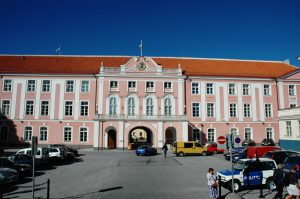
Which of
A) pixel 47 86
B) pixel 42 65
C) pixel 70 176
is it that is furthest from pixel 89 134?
pixel 70 176

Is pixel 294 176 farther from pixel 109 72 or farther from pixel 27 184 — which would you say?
pixel 109 72

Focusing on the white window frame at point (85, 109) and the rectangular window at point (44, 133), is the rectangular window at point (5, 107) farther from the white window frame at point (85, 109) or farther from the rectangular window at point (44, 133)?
the white window frame at point (85, 109)

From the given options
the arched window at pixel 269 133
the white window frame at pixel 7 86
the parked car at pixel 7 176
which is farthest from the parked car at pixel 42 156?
the arched window at pixel 269 133

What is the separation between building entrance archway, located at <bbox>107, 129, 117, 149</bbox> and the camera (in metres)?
40.7

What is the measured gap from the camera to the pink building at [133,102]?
4050cm

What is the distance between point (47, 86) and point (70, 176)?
27.6m

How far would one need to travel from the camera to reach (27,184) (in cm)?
1544

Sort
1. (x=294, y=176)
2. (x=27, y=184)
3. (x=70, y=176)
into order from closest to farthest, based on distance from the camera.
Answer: (x=294, y=176) < (x=27, y=184) < (x=70, y=176)

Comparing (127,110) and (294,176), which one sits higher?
(127,110)

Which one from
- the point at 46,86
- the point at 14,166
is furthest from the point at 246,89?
the point at 14,166

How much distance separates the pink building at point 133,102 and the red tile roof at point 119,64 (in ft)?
0.94

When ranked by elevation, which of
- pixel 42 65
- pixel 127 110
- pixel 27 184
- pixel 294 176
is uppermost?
pixel 42 65

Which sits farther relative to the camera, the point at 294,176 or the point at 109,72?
the point at 109,72

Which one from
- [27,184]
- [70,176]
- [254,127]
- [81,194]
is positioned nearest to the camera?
[81,194]
